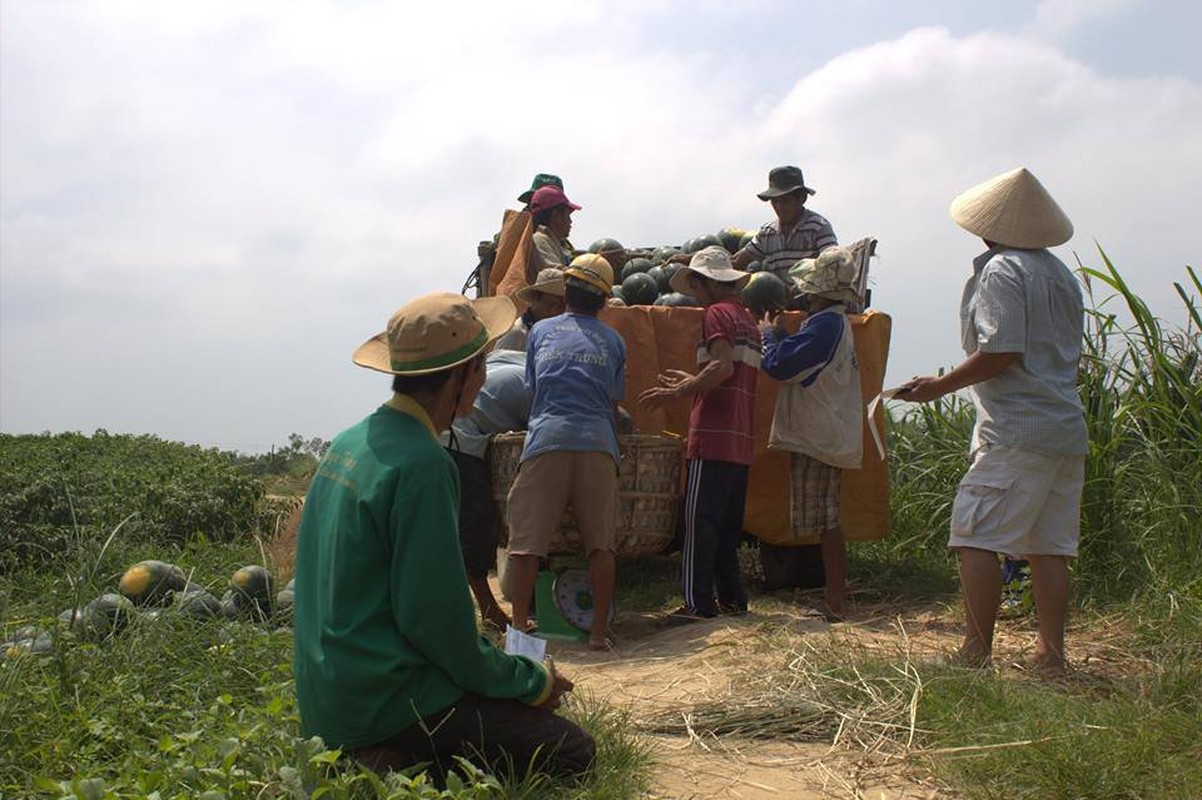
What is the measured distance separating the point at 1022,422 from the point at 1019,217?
2.79 feet

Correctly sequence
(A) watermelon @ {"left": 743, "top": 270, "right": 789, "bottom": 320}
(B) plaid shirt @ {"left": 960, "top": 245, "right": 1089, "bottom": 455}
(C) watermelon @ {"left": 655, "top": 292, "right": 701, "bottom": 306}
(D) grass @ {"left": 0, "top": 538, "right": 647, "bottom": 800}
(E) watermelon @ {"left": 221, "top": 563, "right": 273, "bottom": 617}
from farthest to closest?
1. (C) watermelon @ {"left": 655, "top": 292, "right": 701, "bottom": 306}
2. (A) watermelon @ {"left": 743, "top": 270, "right": 789, "bottom": 320}
3. (E) watermelon @ {"left": 221, "top": 563, "right": 273, "bottom": 617}
4. (B) plaid shirt @ {"left": 960, "top": 245, "right": 1089, "bottom": 455}
5. (D) grass @ {"left": 0, "top": 538, "right": 647, "bottom": 800}

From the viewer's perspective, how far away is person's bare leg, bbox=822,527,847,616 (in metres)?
6.62

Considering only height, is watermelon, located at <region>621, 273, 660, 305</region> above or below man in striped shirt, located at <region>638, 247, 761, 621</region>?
above

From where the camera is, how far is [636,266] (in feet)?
27.5

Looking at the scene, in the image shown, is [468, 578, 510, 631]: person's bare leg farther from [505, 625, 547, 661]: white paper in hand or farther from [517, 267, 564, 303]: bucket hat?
[505, 625, 547, 661]: white paper in hand

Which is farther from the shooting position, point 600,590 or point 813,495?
point 813,495

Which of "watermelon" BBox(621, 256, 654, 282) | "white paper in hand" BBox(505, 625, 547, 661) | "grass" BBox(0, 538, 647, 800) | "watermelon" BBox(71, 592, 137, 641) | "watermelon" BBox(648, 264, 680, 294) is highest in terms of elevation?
"watermelon" BBox(621, 256, 654, 282)

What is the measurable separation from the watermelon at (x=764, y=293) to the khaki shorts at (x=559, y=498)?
4.91 feet

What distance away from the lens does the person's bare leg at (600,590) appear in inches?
239

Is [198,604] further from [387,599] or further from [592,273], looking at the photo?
[592,273]

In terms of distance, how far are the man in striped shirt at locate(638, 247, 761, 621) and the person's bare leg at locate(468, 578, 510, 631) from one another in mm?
943

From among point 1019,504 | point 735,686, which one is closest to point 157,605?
point 735,686

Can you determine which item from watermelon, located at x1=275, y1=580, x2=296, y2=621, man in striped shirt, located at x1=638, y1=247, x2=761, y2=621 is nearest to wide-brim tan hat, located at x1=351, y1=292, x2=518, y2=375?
watermelon, located at x1=275, y1=580, x2=296, y2=621

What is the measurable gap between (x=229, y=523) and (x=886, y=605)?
5.06 metres
